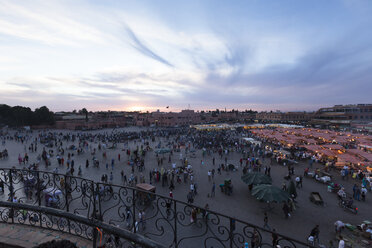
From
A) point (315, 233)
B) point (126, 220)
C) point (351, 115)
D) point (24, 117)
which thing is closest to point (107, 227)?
point (126, 220)

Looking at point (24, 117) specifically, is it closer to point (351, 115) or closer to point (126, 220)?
point (126, 220)

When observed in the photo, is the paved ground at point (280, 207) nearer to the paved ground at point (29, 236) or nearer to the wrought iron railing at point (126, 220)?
the wrought iron railing at point (126, 220)

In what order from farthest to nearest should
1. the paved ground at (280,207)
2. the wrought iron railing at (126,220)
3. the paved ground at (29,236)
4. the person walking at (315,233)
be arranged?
the paved ground at (280,207) < the person walking at (315,233) < the paved ground at (29,236) < the wrought iron railing at (126,220)

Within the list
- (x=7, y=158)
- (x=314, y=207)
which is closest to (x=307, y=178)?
(x=314, y=207)

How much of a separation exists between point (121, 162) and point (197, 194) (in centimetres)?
1138

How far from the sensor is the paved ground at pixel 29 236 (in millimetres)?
3272

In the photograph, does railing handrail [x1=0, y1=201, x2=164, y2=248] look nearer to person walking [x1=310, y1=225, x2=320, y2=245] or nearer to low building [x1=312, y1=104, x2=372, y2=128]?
person walking [x1=310, y1=225, x2=320, y2=245]

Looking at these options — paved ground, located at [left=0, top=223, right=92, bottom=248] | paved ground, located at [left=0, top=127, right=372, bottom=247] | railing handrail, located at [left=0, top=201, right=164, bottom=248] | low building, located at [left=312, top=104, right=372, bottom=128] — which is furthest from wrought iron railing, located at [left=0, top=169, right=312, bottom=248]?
low building, located at [left=312, top=104, right=372, bottom=128]

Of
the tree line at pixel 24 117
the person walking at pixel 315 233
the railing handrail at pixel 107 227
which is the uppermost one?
the tree line at pixel 24 117

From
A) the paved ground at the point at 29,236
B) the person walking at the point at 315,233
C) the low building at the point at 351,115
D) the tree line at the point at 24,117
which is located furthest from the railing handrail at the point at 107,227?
the low building at the point at 351,115

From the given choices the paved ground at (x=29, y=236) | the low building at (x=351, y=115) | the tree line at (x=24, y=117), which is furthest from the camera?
the low building at (x=351, y=115)

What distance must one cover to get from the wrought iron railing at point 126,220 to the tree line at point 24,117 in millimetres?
62991

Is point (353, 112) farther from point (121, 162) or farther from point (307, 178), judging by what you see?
point (121, 162)

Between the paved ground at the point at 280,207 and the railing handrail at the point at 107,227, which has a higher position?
Result: the railing handrail at the point at 107,227
